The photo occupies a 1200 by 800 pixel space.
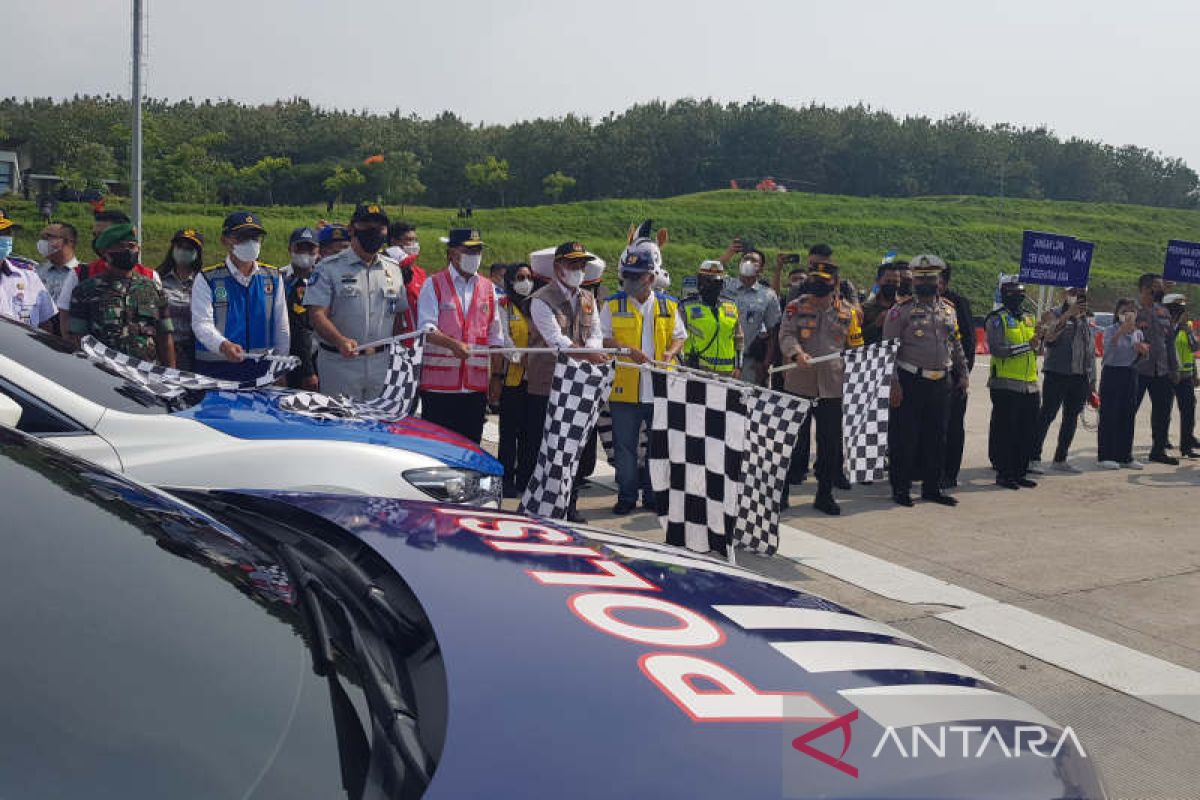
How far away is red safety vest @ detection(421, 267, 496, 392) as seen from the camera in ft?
21.9

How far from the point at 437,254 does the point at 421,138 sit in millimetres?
44021

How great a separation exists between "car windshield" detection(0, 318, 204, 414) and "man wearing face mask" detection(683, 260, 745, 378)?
4.37 meters

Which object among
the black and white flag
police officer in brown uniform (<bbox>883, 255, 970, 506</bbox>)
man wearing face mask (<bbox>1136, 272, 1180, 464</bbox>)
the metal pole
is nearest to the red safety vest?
the black and white flag

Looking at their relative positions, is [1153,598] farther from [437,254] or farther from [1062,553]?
[437,254]

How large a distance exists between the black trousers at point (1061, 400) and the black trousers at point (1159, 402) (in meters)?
1.15

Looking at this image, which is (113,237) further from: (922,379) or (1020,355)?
(1020,355)

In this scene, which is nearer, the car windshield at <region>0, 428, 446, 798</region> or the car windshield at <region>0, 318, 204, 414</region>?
the car windshield at <region>0, 428, 446, 798</region>

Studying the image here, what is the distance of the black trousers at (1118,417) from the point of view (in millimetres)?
10227

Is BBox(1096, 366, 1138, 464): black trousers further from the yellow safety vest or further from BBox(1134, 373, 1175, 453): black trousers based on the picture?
the yellow safety vest

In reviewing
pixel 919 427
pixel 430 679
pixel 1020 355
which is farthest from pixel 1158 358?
pixel 430 679

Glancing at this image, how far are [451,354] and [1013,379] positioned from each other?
499 centimetres

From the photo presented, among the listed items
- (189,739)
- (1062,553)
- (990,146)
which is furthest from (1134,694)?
(990,146)

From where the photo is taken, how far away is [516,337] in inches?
314

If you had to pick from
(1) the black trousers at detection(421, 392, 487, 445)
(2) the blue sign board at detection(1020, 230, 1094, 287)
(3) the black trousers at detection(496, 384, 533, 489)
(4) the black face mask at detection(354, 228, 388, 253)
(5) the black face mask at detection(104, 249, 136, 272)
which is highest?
(2) the blue sign board at detection(1020, 230, 1094, 287)
